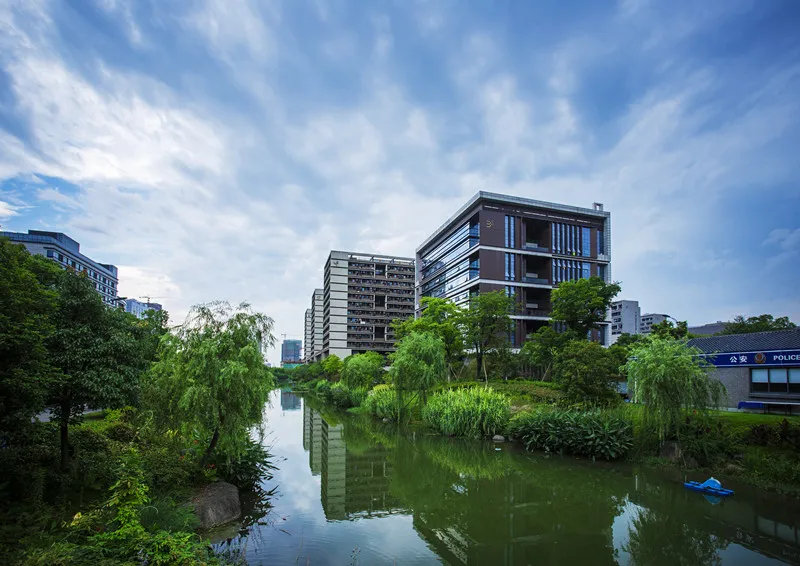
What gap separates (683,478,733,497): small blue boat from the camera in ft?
37.5

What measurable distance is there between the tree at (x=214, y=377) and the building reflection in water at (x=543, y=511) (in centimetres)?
345

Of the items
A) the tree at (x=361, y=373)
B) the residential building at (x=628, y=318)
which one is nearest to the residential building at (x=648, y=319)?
the residential building at (x=628, y=318)

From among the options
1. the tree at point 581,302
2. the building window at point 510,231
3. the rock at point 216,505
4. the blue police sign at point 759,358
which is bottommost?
the rock at point 216,505

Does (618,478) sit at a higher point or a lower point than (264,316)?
lower

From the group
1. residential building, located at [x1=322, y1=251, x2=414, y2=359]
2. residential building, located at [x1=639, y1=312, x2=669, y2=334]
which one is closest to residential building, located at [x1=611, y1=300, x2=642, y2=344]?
residential building, located at [x1=639, y1=312, x2=669, y2=334]

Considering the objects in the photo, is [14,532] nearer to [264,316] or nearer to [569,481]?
[264,316]

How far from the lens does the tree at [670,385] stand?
13.5 meters

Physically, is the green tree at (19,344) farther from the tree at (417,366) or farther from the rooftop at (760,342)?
the rooftop at (760,342)

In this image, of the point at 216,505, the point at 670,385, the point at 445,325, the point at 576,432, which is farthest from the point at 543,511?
the point at 445,325

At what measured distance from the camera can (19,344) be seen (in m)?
7.49

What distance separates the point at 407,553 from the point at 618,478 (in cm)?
890

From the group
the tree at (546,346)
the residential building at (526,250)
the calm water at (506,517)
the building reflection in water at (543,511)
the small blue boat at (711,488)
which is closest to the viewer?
the calm water at (506,517)

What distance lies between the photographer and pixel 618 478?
45.5 ft

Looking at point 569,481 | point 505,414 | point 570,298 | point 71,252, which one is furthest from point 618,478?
point 71,252
